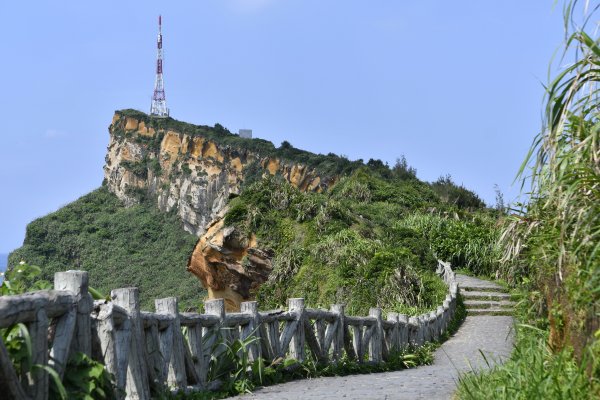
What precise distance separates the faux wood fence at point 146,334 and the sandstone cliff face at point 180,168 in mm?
55449

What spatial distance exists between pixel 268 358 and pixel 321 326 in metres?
1.81

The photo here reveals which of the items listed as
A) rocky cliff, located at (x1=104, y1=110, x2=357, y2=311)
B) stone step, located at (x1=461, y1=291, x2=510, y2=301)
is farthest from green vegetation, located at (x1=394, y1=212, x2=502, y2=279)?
rocky cliff, located at (x1=104, y1=110, x2=357, y2=311)

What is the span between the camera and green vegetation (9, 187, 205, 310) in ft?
270

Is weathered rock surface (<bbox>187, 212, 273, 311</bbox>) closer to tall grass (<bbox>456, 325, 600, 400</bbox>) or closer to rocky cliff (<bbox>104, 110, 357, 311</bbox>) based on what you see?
tall grass (<bbox>456, 325, 600, 400</bbox>)

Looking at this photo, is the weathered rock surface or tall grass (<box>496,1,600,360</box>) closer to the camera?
tall grass (<box>496,1,600,360</box>)

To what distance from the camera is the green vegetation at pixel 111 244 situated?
8231 cm

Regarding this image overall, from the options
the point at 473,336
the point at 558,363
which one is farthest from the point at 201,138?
the point at 558,363

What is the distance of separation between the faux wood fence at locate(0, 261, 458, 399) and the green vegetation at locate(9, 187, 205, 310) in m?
62.6

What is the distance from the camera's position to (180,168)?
295 ft

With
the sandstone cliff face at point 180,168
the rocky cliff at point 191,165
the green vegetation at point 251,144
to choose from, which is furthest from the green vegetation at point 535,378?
the sandstone cliff face at point 180,168

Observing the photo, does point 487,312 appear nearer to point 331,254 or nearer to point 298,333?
point 331,254

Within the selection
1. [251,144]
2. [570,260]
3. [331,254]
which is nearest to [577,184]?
[570,260]

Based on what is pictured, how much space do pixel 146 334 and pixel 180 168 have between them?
3199 inches

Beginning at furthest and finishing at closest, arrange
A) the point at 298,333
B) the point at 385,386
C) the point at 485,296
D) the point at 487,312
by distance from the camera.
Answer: the point at 485,296, the point at 487,312, the point at 298,333, the point at 385,386
